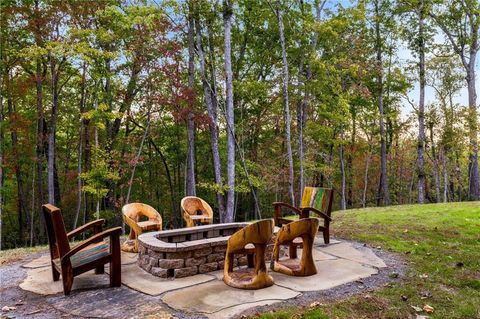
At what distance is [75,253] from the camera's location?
352 centimetres

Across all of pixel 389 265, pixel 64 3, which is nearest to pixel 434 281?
pixel 389 265

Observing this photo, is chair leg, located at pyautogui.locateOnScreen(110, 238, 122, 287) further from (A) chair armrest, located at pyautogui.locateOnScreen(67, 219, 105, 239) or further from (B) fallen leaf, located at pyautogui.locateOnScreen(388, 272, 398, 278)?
(B) fallen leaf, located at pyautogui.locateOnScreen(388, 272, 398, 278)

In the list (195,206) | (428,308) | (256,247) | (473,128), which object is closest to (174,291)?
(256,247)

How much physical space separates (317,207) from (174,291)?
278cm

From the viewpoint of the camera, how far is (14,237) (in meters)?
17.6

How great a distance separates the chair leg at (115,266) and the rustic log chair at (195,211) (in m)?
2.18

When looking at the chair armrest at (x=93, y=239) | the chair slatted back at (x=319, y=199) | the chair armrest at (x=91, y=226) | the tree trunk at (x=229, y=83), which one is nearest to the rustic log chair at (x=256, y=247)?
the chair armrest at (x=93, y=239)

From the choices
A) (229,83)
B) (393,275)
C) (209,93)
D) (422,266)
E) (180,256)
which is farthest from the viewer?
(209,93)

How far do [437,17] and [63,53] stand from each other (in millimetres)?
15149

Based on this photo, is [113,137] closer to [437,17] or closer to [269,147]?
[269,147]

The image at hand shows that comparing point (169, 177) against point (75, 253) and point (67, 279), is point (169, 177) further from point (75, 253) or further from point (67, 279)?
point (67, 279)

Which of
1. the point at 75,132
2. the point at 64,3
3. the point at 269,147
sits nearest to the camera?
the point at 64,3

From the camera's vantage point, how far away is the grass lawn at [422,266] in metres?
3.12

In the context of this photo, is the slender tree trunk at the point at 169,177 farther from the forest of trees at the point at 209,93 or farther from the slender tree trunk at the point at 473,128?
the slender tree trunk at the point at 473,128
